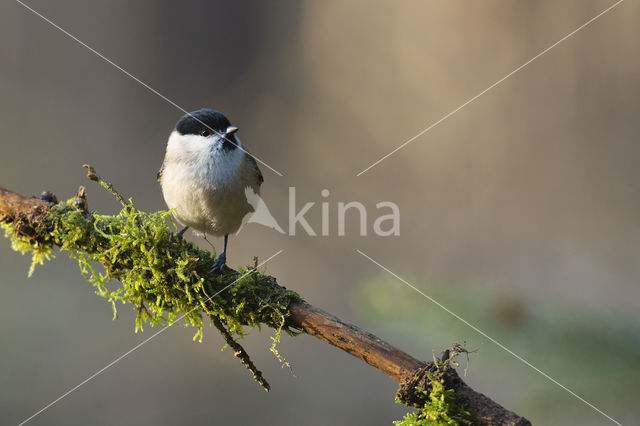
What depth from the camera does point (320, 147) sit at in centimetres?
387

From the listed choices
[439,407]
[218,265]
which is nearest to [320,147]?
[218,265]

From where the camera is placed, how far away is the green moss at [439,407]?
1.10 meters

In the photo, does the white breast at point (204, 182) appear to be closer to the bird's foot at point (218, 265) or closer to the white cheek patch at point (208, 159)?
the white cheek patch at point (208, 159)

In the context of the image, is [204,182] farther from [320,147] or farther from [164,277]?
[320,147]

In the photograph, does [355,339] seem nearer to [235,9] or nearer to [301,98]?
[301,98]

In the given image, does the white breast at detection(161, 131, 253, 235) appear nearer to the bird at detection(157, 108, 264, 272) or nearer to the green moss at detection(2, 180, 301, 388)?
the bird at detection(157, 108, 264, 272)

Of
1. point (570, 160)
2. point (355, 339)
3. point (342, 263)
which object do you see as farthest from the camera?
point (342, 263)

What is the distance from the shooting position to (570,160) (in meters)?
3.16

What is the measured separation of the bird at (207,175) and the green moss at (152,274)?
45 cm

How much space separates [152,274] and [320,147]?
2.52 meters

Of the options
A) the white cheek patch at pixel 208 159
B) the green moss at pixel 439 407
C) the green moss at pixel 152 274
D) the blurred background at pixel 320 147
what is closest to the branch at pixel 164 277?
the green moss at pixel 152 274

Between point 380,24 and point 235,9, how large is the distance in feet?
3.71

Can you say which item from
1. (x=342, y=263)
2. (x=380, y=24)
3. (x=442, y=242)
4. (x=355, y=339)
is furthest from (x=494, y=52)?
(x=355, y=339)

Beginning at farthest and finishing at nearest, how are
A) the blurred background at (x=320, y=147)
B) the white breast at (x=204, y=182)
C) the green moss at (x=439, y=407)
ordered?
the blurred background at (x=320, y=147) < the white breast at (x=204, y=182) < the green moss at (x=439, y=407)
